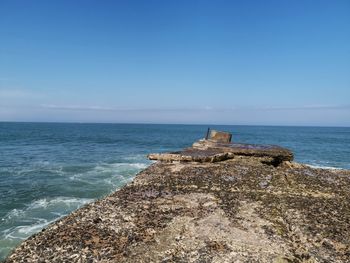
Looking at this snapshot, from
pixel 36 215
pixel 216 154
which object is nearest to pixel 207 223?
pixel 216 154

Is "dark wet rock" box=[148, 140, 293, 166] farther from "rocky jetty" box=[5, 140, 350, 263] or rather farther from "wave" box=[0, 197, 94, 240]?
"wave" box=[0, 197, 94, 240]

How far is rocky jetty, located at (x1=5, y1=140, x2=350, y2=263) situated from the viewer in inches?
199

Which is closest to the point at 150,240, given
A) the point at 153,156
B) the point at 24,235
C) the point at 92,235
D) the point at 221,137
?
the point at 92,235

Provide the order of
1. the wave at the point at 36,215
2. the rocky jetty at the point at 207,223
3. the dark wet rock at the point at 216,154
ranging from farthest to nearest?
the wave at the point at 36,215, the dark wet rock at the point at 216,154, the rocky jetty at the point at 207,223

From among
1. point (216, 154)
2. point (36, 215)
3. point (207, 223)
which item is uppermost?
point (216, 154)

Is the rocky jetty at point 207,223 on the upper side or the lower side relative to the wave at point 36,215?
upper

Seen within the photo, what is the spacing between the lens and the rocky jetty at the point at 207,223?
5.07m

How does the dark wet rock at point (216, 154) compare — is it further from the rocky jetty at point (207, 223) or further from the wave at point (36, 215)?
the wave at point (36, 215)

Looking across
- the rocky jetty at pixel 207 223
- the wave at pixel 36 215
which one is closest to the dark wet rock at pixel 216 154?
the rocky jetty at pixel 207 223

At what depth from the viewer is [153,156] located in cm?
1255

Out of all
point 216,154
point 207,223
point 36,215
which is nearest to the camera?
point 207,223

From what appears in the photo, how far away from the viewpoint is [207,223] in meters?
6.20

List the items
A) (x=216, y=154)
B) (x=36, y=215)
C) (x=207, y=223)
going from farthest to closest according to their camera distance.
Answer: (x=36, y=215)
(x=216, y=154)
(x=207, y=223)

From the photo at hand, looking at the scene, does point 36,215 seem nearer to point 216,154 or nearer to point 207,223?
point 216,154
